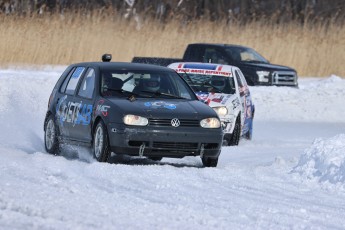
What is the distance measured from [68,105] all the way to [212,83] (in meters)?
4.20

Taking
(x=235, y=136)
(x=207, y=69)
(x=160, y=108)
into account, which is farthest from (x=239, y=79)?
(x=160, y=108)

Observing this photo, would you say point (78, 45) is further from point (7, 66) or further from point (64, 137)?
point (64, 137)

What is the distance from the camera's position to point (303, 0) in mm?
A: 53531

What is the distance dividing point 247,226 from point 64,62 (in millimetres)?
23255

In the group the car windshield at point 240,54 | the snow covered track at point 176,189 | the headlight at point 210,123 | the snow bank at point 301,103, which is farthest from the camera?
the car windshield at point 240,54

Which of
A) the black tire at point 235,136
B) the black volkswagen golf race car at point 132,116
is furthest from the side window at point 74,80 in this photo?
the black tire at point 235,136

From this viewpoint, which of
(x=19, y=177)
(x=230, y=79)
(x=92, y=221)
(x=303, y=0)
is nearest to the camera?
(x=92, y=221)

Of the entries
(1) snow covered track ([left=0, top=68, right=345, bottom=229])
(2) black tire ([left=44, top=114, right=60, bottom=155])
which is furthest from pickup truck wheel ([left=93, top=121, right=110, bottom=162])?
(2) black tire ([left=44, top=114, right=60, bottom=155])

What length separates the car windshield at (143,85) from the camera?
14.7 meters

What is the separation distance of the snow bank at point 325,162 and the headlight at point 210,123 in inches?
42.4

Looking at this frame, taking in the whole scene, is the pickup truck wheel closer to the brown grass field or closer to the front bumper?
the front bumper

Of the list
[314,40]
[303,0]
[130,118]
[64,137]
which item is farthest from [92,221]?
[303,0]

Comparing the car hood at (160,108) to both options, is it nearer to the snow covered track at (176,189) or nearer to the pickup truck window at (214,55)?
the snow covered track at (176,189)

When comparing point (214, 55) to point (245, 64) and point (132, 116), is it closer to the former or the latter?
point (245, 64)
